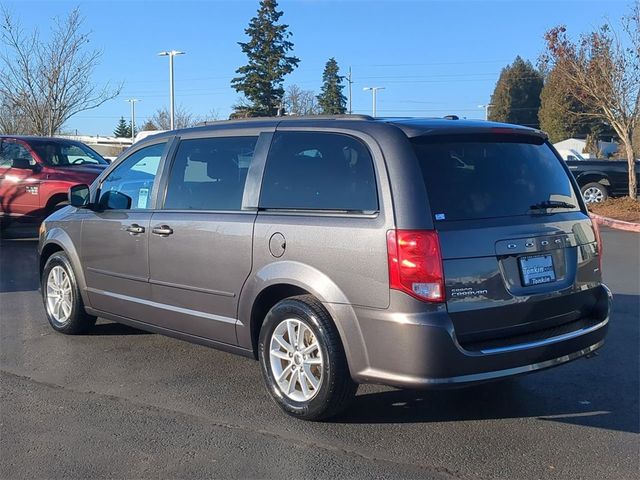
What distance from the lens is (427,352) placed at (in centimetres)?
374

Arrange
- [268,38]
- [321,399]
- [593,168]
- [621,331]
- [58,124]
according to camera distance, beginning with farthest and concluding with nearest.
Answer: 1. [268,38]
2. [58,124]
3. [593,168]
4. [621,331]
5. [321,399]

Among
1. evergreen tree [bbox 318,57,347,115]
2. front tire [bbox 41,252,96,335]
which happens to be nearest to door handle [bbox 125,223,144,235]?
front tire [bbox 41,252,96,335]

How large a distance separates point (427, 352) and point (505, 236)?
0.84 metres

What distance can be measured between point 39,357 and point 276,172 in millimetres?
2687

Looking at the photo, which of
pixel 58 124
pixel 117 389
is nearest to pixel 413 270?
pixel 117 389

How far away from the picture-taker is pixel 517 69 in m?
75.8

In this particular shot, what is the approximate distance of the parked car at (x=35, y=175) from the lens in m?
11.6

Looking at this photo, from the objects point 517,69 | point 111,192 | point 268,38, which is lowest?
point 111,192

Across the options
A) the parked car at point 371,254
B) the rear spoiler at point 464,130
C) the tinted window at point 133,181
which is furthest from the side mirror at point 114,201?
the rear spoiler at point 464,130

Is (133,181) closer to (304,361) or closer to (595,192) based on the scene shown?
(304,361)

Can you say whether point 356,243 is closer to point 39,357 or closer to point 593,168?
point 39,357

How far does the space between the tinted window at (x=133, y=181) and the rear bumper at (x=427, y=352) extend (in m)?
2.49

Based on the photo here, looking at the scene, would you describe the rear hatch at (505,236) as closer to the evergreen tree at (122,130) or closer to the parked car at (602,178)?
the parked car at (602,178)

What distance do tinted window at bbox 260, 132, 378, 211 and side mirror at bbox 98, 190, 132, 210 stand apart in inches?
65.4
